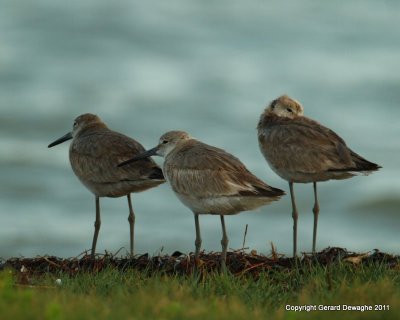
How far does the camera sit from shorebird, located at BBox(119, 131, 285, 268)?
10.7m

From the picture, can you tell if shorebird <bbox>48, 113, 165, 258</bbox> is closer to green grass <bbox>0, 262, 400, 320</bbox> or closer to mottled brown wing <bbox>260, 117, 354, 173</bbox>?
mottled brown wing <bbox>260, 117, 354, 173</bbox>

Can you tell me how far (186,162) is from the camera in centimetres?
1135

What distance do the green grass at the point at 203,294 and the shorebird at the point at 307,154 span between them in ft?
5.99

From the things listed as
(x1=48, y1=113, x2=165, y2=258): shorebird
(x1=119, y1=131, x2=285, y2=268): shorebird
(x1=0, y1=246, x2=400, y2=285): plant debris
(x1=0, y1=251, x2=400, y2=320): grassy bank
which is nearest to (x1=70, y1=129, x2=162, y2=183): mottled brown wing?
(x1=48, y1=113, x2=165, y2=258): shorebird

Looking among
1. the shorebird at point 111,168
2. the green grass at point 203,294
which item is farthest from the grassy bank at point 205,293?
the shorebird at point 111,168

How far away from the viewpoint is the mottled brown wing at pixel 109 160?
1252 centimetres

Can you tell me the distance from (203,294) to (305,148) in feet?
12.4

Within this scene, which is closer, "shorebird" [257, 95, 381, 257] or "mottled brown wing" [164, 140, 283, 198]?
"mottled brown wing" [164, 140, 283, 198]

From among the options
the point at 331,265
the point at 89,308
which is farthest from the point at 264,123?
the point at 89,308

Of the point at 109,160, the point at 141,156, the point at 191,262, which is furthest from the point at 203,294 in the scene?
the point at 109,160

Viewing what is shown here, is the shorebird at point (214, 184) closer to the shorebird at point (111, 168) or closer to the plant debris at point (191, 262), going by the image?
the plant debris at point (191, 262)

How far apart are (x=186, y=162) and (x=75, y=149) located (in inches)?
104

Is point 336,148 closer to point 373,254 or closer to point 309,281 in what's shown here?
point 373,254

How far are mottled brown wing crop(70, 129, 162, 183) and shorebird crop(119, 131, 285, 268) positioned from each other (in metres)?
0.77
